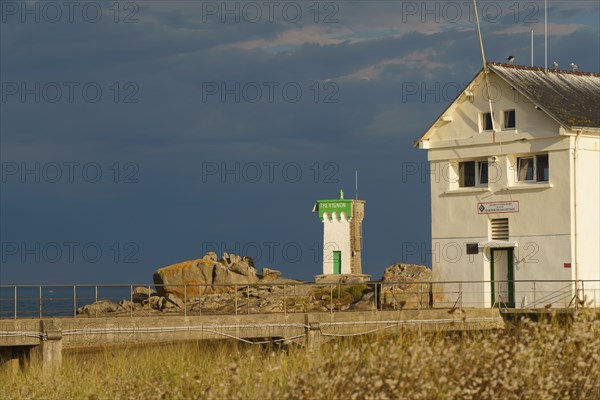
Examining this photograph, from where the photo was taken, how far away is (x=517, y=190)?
36250 millimetres

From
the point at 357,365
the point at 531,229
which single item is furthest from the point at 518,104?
the point at 357,365

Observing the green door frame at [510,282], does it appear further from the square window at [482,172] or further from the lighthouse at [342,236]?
the lighthouse at [342,236]

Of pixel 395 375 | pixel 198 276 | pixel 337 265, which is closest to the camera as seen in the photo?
pixel 395 375

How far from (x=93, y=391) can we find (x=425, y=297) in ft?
72.3

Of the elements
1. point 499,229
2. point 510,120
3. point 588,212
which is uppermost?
point 510,120

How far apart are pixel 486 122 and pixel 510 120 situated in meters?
0.97

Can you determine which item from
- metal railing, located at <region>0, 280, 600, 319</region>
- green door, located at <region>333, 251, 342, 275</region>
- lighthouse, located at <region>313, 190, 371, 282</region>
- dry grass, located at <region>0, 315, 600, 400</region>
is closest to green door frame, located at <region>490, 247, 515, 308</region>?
metal railing, located at <region>0, 280, 600, 319</region>

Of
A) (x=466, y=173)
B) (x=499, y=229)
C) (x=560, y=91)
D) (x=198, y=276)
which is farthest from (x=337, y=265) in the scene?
(x=560, y=91)

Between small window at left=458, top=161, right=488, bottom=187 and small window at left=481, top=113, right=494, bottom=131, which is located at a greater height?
small window at left=481, top=113, right=494, bottom=131

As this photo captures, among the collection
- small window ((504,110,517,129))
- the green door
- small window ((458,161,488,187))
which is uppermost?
small window ((504,110,517,129))

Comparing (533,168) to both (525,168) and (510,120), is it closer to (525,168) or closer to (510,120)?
(525,168)

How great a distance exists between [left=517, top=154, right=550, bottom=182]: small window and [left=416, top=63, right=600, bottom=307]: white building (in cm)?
3

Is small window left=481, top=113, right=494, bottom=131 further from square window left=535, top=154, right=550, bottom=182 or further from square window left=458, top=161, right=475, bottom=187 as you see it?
square window left=535, top=154, right=550, bottom=182

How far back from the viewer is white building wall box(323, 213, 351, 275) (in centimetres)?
5916
